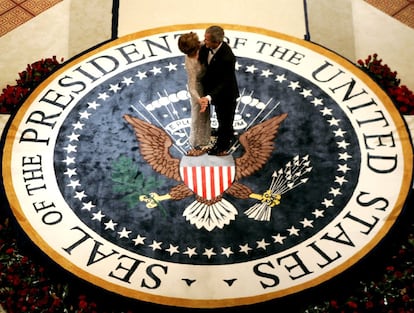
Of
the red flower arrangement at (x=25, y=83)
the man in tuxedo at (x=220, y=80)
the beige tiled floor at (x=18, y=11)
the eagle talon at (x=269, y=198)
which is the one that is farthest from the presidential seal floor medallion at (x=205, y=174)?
the beige tiled floor at (x=18, y=11)

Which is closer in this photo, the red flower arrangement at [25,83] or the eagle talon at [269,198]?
the eagle talon at [269,198]

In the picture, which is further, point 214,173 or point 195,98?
point 214,173

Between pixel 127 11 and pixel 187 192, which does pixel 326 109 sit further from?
pixel 127 11

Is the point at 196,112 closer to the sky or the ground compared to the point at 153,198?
closer to the sky

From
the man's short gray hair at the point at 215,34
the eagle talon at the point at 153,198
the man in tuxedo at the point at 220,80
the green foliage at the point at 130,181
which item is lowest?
the eagle talon at the point at 153,198

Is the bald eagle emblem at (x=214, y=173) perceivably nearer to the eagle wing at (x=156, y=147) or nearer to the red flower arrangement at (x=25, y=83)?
the eagle wing at (x=156, y=147)

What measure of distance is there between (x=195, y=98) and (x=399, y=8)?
3.09 meters

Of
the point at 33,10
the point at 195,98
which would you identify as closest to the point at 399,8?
the point at 195,98

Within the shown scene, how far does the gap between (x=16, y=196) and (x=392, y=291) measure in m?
2.97

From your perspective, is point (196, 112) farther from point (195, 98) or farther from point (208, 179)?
point (208, 179)

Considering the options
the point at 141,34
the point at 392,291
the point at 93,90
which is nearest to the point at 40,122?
the point at 93,90

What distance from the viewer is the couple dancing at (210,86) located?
5984mm

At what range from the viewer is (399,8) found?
8.36 metres

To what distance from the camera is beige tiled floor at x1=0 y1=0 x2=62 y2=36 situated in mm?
8219
